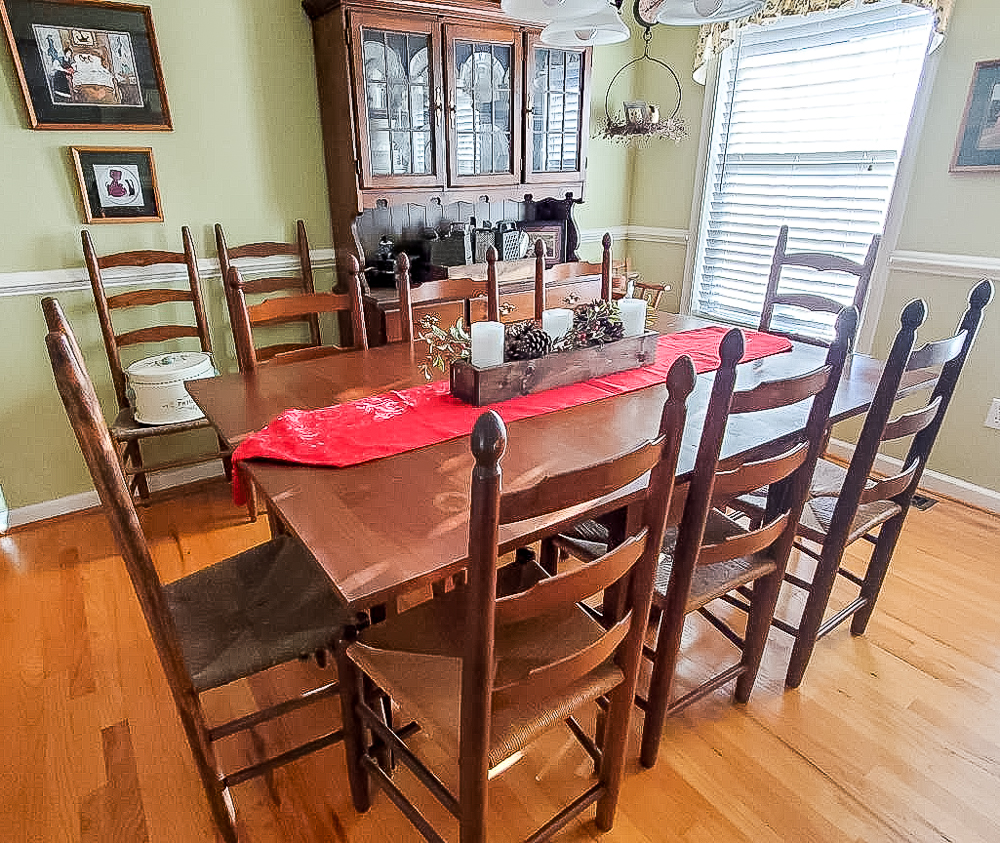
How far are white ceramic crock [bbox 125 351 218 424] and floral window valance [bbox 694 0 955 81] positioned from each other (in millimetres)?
2406

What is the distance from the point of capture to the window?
2598 mm

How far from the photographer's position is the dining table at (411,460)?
974 mm

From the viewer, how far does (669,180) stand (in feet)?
11.8

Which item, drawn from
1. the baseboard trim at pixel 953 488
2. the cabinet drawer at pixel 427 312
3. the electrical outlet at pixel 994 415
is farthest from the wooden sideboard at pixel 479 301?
the electrical outlet at pixel 994 415

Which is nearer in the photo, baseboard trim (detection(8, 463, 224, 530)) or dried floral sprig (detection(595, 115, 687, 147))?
baseboard trim (detection(8, 463, 224, 530))

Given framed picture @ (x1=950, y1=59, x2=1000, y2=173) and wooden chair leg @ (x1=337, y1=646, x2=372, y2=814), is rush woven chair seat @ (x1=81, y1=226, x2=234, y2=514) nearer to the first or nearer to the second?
wooden chair leg @ (x1=337, y1=646, x2=372, y2=814)

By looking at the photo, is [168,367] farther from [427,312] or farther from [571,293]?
[571,293]

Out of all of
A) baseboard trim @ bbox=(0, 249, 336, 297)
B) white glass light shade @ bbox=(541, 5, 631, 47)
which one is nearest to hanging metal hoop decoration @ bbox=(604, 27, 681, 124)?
white glass light shade @ bbox=(541, 5, 631, 47)

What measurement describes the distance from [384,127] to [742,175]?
1.89 meters

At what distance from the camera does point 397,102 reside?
2.55 meters

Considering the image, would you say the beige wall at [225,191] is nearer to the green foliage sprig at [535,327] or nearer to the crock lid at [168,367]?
the crock lid at [168,367]

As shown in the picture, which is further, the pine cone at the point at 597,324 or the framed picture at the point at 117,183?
the framed picture at the point at 117,183

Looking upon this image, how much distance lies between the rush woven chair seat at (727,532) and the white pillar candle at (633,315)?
496 mm

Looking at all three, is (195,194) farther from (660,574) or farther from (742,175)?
(742,175)
